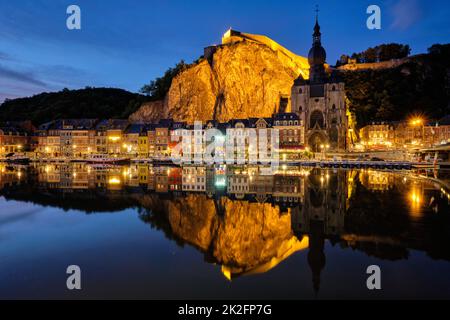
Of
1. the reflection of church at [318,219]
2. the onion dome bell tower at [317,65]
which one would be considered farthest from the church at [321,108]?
the reflection of church at [318,219]

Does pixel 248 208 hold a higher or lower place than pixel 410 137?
lower

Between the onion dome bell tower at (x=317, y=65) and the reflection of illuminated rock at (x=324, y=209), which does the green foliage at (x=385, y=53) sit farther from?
the reflection of illuminated rock at (x=324, y=209)

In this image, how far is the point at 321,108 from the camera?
196ft

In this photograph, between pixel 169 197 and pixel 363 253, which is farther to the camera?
pixel 169 197

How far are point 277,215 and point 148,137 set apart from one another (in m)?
54.4

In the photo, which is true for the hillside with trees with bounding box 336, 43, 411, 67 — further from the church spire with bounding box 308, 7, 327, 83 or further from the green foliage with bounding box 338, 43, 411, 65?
the church spire with bounding box 308, 7, 327, 83

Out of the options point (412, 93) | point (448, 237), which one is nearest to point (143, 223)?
point (448, 237)

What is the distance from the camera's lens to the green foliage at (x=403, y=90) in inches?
2849

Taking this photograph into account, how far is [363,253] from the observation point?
28.3 ft

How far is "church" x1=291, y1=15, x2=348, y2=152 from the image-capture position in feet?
189

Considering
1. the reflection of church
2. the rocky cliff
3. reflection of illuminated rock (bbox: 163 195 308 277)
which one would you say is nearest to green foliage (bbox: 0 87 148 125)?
the rocky cliff

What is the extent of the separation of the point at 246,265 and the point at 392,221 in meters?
7.19
